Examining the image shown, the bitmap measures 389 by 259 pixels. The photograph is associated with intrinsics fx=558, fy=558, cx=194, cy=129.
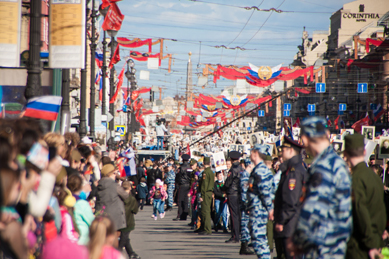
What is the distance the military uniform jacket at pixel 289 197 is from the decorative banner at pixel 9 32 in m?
6.38

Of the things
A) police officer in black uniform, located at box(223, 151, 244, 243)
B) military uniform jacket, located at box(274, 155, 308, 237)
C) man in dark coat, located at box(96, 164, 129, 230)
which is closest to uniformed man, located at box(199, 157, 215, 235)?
police officer in black uniform, located at box(223, 151, 244, 243)

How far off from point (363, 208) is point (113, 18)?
52.5 feet

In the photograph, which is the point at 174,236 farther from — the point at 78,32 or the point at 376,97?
the point at 376,97

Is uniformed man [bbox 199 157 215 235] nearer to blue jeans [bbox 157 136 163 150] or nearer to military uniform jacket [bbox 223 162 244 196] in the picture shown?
military uniform jacket [bbox 223 162 244 196]

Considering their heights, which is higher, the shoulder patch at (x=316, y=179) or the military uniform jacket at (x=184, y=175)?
the shoulder patch at (x=316, y=179)

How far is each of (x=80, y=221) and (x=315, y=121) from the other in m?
3.40

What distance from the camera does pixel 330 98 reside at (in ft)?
232

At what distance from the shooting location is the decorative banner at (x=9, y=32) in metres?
11.5

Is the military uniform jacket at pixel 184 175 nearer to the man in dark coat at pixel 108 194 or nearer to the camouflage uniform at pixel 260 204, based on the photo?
the man in dark coat at pixel 108 194

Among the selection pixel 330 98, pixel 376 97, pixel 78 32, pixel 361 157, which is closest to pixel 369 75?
pixel 376 97

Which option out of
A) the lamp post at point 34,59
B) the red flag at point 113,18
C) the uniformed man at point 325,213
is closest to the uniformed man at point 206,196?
the lamp post at point 34,59

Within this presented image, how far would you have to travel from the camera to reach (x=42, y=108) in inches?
338

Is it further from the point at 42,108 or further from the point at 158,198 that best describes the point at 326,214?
the point at 158,198

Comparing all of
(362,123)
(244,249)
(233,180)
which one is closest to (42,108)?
(244,249)
